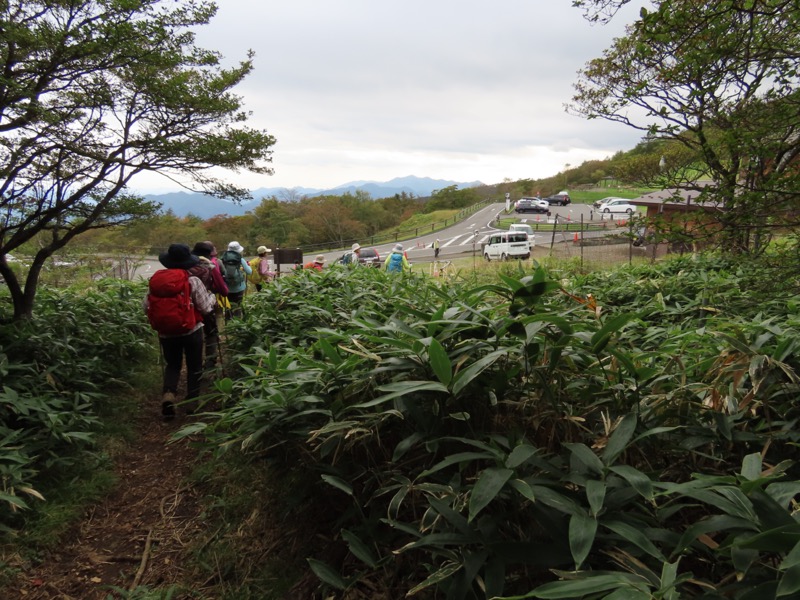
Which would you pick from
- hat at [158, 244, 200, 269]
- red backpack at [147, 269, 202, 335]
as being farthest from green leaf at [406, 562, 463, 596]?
hat at [158, 244, 200, 269]

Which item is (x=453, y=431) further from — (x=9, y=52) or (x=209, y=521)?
(x=9, y=52)

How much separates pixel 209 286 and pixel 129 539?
282 cm

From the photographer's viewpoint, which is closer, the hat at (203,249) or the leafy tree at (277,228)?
the hat at (203,249)

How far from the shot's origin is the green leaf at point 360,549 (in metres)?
1.41

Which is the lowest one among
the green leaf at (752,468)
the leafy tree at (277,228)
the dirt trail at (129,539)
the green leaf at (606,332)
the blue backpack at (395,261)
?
the dirt trail at (129,539)

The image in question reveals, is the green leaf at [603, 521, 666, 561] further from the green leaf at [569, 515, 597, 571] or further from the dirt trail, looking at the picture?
the dirt trail

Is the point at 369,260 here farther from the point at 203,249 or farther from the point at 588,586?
the point at 588,586

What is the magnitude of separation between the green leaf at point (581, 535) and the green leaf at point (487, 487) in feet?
0.56

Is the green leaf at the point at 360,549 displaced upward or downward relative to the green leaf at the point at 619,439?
downward

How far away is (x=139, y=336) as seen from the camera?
17.7ft

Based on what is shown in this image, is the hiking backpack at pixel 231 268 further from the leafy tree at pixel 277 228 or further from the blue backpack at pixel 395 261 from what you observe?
the leafy tree at pixel 277 228

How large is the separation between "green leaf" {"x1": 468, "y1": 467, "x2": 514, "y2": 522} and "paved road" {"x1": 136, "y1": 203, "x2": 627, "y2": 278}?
24747 mm

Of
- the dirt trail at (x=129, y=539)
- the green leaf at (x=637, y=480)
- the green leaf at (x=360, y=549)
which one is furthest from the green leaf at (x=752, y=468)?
the dirt trail at (x=129, y=539)

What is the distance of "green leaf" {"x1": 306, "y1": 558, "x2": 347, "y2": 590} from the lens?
4.68ft
